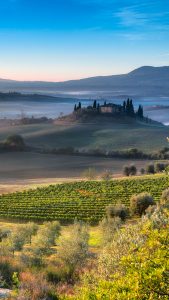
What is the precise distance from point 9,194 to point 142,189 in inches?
1205

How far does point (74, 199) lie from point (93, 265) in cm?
5132

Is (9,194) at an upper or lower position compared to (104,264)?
lower

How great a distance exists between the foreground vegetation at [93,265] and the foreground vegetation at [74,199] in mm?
9068

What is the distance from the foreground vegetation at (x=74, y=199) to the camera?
243 ft

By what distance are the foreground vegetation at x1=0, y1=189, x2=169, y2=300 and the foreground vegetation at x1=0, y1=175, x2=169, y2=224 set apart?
9068 millimetres

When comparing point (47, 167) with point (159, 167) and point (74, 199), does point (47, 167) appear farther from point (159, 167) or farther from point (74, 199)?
point (74, 199)

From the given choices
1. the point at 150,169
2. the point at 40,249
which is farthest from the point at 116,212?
the point at 150,169

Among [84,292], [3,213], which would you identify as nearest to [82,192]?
[3,213]

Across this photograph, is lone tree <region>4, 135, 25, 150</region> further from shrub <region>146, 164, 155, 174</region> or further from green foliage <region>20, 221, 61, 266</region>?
green foliage <region>20, 221, 61, 266</region>

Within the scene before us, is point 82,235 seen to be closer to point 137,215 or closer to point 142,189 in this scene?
point 137,215

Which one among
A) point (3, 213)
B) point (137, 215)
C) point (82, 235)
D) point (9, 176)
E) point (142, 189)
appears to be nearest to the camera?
point (82, 235)

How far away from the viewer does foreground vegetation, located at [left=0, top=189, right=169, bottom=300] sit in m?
12.9

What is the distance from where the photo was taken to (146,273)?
12.8 metres

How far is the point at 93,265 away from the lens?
1403 inches
